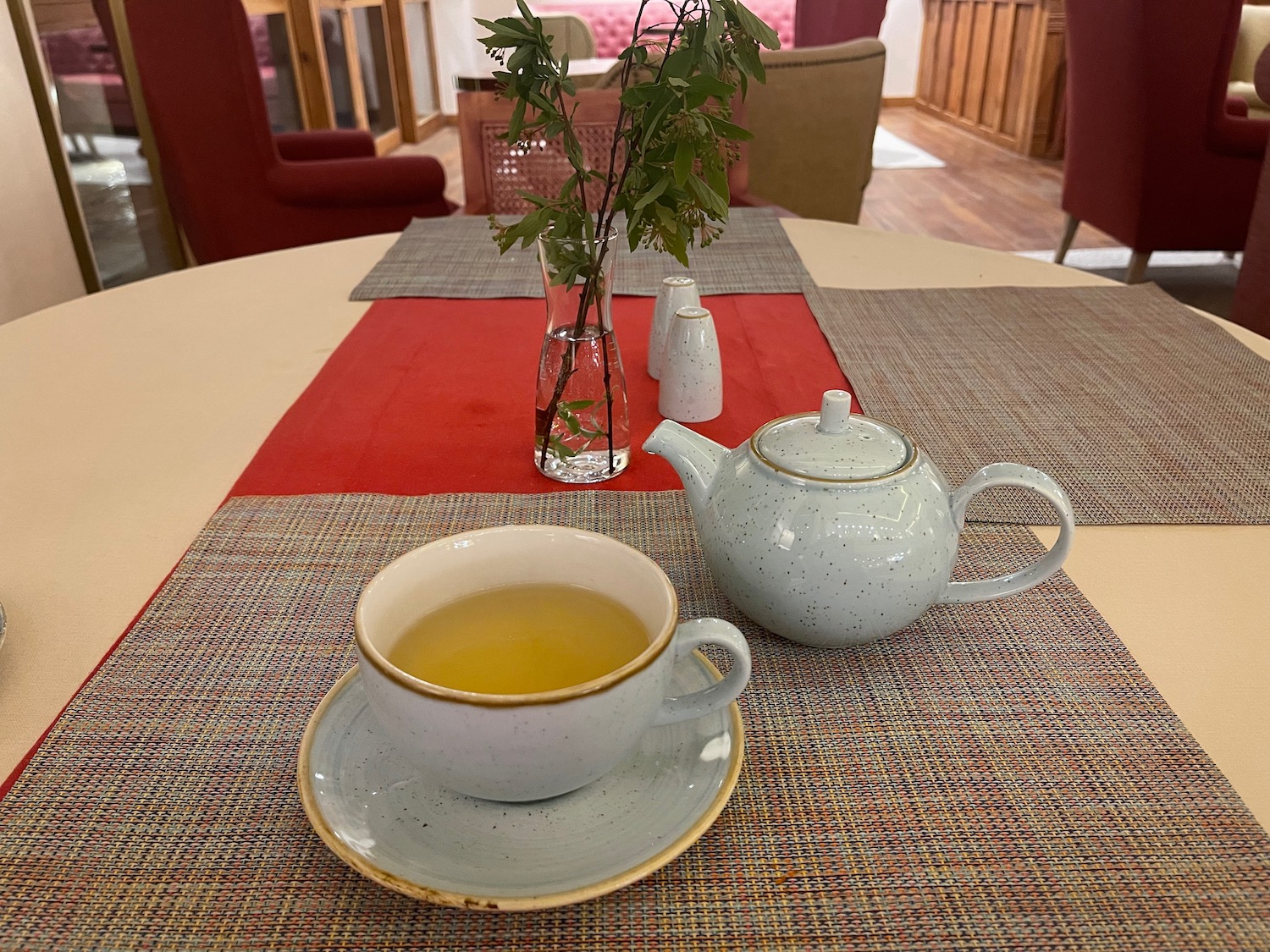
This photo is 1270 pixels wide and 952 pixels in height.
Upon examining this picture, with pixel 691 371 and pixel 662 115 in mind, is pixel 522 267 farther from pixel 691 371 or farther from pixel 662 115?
pixel 662 115

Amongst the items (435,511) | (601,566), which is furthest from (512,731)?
(435,511)

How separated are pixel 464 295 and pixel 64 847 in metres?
0.82

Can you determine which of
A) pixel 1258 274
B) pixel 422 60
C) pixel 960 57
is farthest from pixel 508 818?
pixel 960 57

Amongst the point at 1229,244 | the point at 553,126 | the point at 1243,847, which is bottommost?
the point at 1229,244

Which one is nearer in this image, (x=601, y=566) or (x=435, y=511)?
(x=601, y=566)

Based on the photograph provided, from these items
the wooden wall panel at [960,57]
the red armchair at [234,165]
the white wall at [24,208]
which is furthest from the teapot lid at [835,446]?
the wooden wall panel at [960,57]

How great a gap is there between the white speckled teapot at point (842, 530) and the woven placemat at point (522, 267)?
62 centimetres

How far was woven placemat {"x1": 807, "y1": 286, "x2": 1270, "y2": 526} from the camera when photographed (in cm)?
70

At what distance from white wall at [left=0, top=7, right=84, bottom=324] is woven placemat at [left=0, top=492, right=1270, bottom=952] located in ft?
7.47

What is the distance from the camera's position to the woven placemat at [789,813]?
14.7 inches

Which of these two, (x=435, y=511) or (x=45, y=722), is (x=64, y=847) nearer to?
(x=45, y=722)

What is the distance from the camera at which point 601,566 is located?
17.5 inches

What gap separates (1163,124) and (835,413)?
268 cm

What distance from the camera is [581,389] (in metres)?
0.74
